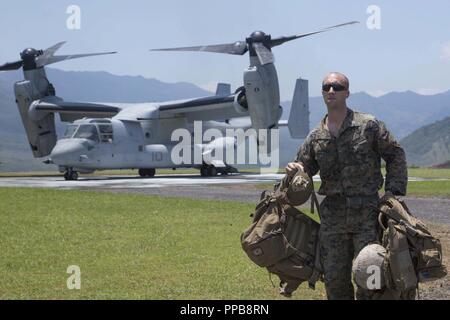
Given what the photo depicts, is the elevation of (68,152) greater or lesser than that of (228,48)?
lesser

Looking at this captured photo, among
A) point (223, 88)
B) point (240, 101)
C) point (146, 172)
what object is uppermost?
point (223, 88)

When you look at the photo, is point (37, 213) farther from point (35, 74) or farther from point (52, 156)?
point (35, 74)

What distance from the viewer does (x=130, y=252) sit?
11.7 meters

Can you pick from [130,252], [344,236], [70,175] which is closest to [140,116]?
[70,175]

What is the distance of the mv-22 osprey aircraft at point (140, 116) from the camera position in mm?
33875

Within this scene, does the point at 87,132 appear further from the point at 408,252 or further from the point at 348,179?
the point at 408,252

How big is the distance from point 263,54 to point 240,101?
10.4ft

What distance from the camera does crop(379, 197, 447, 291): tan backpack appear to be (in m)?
5.59

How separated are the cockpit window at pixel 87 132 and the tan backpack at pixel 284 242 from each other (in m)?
30.9

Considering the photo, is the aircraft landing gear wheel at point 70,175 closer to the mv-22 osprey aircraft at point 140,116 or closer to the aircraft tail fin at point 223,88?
the mv-22 osprey aircraft at point 140,116

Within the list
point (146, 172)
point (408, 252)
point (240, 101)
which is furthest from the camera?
point (146, 172)

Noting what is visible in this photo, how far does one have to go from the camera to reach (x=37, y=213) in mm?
17656

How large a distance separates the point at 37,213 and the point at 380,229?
42.9 feet

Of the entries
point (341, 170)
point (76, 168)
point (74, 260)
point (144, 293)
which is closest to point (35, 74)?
point (76, 168)
